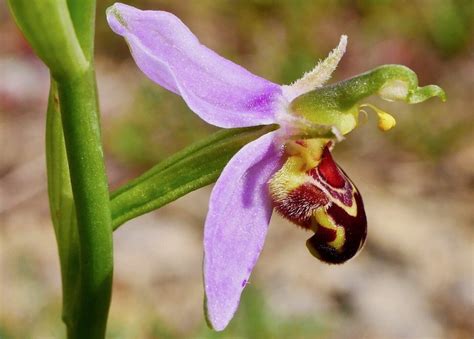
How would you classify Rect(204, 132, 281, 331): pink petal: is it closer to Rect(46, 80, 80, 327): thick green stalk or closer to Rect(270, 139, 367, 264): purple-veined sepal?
Rect(270, 139, 367, 264): purple-veined sepal

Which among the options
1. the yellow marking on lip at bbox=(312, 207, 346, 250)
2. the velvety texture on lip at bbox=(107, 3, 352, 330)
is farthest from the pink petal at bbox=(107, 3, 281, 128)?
the yellow marking on lip at bbox=(312, 207, 346, 250)

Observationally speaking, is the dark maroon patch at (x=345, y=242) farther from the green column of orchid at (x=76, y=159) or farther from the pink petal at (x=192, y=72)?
the green column of orchid at (x=76, y=159)

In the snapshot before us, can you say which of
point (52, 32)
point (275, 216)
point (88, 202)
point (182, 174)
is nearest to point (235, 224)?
point (182, 174)

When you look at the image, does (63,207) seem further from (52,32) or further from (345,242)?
(345,242)

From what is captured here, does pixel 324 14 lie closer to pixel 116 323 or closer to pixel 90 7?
pixel 116 323

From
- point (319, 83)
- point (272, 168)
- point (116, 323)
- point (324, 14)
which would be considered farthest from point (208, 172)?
point (324, 14)

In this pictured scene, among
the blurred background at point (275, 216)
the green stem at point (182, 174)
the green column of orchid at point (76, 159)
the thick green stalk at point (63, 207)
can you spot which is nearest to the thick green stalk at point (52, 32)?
the green column of orchid at point (76, 159)

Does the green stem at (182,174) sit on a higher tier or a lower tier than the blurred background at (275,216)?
higher
